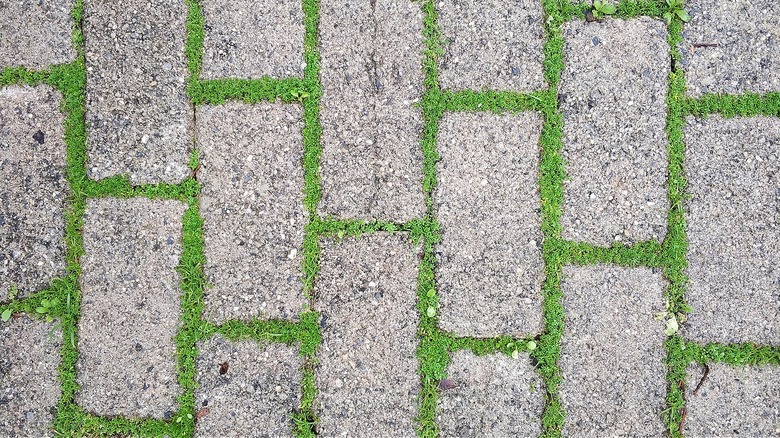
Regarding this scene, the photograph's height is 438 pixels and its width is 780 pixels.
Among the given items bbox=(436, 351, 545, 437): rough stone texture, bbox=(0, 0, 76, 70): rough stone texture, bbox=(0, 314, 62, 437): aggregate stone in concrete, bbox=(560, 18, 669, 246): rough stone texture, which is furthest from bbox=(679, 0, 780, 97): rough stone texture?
bbox=(0, 314, 62, 437): aggregate stone in concrete

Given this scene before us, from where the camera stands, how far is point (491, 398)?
2.71 m

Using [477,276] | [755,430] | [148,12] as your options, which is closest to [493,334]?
[477,276]

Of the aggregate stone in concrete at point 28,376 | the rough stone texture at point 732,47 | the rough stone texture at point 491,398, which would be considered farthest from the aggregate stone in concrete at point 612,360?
the aggregate stone in concrete at point 28,376

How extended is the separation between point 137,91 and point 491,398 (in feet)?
6.78

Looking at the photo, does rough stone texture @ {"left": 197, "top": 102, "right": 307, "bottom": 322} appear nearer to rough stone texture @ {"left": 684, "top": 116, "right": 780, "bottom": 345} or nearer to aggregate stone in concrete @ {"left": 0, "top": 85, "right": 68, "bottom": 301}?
aggregate stone in concrete @ {"left": 0, "top": 85, "right": 68, "bottom": 301}

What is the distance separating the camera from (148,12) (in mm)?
2799

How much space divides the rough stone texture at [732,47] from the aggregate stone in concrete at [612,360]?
1.00 m

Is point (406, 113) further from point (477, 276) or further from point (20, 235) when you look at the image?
point (20, 235)

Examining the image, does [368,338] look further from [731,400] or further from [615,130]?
[731,400]

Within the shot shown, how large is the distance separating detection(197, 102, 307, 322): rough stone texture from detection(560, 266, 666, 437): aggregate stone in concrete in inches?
47.7

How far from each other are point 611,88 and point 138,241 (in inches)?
87.1

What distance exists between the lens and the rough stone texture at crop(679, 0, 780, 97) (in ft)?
9.23

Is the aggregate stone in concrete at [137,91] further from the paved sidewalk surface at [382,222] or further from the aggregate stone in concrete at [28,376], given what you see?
the aggregate stone in concrete at [28,376]

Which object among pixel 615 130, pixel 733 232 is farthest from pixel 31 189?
pixel 733 232
